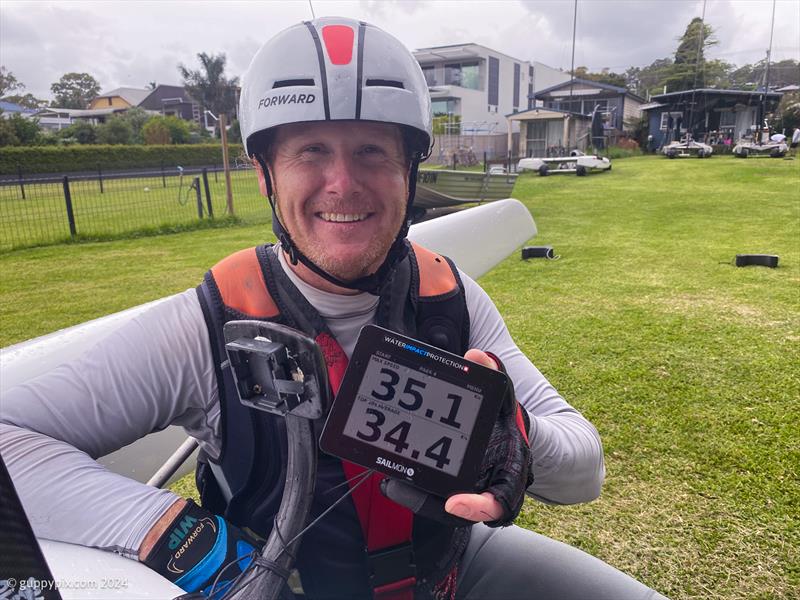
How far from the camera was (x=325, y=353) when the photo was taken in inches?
54.9

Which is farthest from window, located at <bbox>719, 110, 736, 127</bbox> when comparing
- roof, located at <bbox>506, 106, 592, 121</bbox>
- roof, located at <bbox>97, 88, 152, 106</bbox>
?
roof, located at <bbox>97, 88, 152, 106</bbox>

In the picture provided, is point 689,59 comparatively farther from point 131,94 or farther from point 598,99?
point 131,94

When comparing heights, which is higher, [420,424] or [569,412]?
[420,424]

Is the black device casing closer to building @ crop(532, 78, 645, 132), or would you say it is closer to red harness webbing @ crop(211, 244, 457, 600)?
red harness webbing @ crop(211, 244, 457, 600)

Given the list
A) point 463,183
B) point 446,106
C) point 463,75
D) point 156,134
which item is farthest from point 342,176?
point 463,75

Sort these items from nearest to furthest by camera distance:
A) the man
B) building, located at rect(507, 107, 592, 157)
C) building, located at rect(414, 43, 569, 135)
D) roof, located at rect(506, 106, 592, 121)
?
the man < roof, located at rect(506, 106, 592, 121) < building, located at rect(507, 107, 592, 157) < building, located at rect(414, 43, 569, 135)

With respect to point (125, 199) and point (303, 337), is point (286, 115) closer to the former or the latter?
point (303, 337)

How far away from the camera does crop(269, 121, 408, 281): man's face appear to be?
1425mm

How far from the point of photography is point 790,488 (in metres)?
2.93

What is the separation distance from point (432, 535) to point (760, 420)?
3049 mm

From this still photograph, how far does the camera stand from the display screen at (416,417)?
1033 mm

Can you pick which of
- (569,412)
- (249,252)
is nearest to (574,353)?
(569,412)

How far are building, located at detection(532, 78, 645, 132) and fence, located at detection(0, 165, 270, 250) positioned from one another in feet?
88.4

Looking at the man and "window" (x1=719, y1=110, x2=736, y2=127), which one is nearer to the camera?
the man
